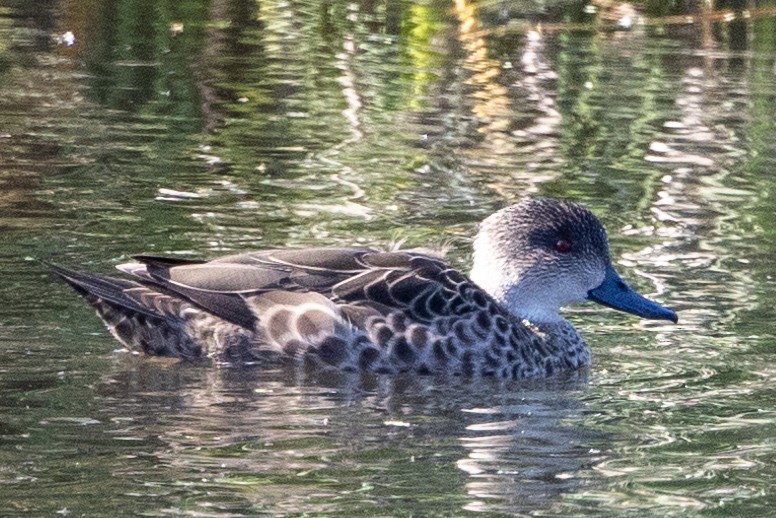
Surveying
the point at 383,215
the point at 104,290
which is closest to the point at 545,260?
the point at 383,215

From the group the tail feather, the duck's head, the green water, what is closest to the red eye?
the duck's head

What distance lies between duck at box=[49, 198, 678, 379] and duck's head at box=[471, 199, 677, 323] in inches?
15.7

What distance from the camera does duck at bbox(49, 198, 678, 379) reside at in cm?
806

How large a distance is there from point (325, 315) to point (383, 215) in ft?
7.89

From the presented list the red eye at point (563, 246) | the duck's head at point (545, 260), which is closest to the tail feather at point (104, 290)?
the duck's head at point (545, 260)

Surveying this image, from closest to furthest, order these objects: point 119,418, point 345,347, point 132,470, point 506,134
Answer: point 132,470 → point 119,418 → point 345,347 → point 506,134

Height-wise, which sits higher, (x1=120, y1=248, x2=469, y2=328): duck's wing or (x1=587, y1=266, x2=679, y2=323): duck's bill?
(x1=120, y1=248, x2=469, y2=328): duck's wing

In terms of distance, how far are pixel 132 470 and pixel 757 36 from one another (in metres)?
11.4

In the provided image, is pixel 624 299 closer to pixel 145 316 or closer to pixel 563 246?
pixel 563 246

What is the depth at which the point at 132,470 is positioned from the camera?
20.6 feet

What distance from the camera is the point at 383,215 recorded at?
10.4 m

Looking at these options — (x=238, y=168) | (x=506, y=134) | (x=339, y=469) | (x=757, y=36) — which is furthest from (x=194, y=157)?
(x=757, y=36)

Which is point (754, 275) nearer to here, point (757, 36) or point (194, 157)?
point (194, 157)

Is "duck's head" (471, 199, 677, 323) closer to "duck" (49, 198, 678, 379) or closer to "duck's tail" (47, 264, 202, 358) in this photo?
"duck" (49, 198, 678, 379)
